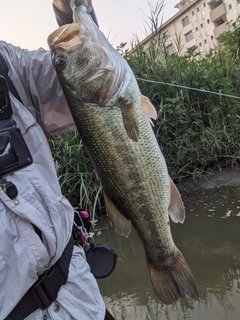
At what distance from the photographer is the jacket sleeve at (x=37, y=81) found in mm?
1421

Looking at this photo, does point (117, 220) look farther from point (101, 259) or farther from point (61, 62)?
point (61, 62)

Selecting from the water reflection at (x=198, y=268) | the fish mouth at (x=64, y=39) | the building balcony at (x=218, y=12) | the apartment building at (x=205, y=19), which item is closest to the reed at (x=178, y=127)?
the water reflection at (x=198, y=268)

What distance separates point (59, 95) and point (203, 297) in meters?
1.81

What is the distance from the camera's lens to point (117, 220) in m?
1.55

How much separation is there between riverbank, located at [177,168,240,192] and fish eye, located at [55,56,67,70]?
3631mm

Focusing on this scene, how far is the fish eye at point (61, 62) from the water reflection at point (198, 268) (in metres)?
1.84

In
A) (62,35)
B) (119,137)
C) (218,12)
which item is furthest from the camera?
(218,12)

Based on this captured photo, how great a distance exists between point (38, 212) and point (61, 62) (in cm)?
60

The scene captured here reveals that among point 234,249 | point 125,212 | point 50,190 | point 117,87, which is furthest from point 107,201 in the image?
point 234,249

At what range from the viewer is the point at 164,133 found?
16.6ft

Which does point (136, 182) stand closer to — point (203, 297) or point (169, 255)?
point (169, 255)

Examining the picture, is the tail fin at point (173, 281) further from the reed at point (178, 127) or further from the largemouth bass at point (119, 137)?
the reed at point (178, 127)

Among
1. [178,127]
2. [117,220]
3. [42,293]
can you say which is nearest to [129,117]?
[117,220]

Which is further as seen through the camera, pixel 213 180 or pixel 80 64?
pixel 213 180
